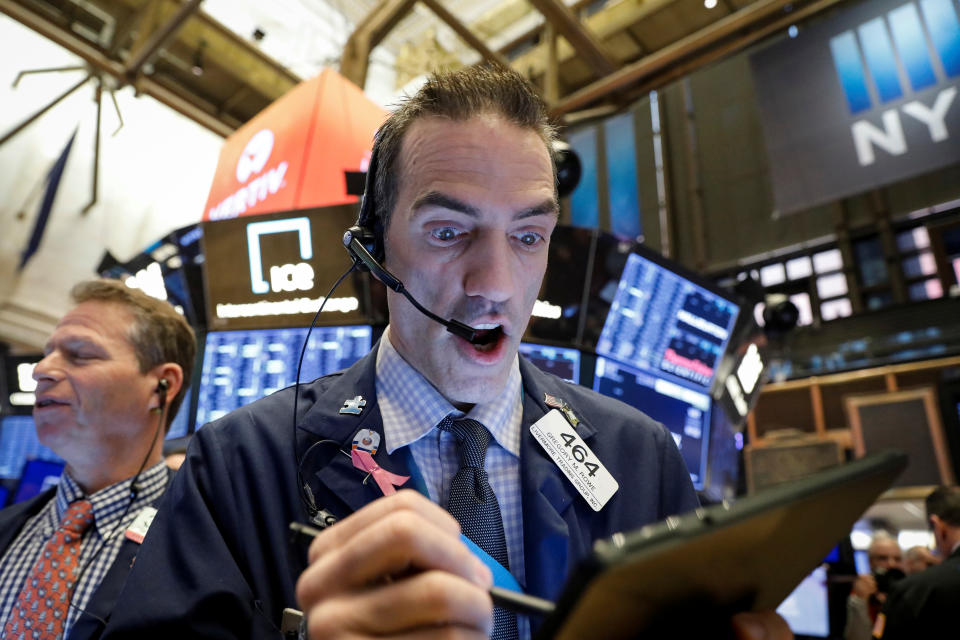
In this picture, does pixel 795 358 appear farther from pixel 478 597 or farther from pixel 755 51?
pixel 478 597

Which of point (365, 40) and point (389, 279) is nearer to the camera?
point (389, 279)

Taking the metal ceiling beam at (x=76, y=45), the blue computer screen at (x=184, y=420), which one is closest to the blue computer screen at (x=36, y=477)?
the blue computer screen at (x=184, y=420)

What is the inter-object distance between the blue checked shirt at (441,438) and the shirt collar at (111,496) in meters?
1.16

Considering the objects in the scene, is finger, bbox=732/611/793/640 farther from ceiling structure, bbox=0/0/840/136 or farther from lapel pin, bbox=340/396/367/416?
ceiling structure, bbox=0/0/840/136

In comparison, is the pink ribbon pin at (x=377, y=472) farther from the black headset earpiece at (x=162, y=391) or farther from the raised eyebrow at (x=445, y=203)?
the black headset earpiece at (x=162, y=391)

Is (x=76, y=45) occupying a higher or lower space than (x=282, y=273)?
higher

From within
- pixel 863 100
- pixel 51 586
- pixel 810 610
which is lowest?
pixel 810 610

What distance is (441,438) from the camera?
3.71 feet

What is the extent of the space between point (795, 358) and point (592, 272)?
7798 millimetres

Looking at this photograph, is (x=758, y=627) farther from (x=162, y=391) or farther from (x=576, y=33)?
(x=576, y=33)

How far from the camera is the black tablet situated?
0.43m

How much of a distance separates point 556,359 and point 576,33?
108 inches

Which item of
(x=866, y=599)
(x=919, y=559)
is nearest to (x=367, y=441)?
(x=866, y=599)

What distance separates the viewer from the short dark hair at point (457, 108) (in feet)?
3.93
